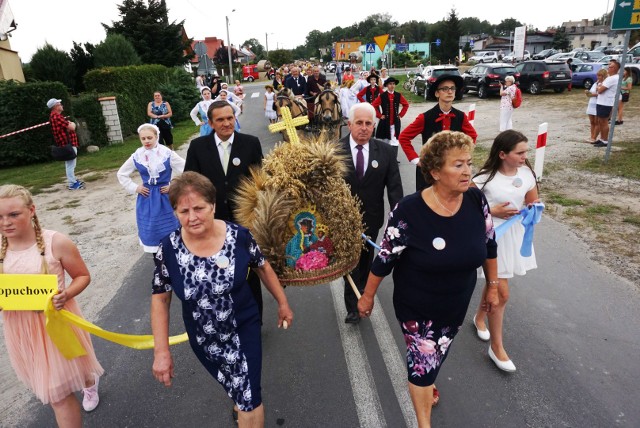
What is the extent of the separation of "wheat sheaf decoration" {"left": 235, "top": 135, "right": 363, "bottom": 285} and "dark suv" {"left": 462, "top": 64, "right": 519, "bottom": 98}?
23.2 meters

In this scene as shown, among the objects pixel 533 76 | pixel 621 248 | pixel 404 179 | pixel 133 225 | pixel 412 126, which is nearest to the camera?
pixel 412 126

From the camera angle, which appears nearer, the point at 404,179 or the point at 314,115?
the point at 404,179

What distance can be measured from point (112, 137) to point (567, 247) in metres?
15.9

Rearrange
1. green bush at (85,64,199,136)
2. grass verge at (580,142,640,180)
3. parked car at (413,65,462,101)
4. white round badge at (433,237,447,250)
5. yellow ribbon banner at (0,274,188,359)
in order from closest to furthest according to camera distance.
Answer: white round badge at (433,237,447,250) → yellow ribbon banner at (0,274,188,359) → grass verge at (580,142,640,180) → green bush at (85,64,199,136) → parked car at (413,65,462,101)

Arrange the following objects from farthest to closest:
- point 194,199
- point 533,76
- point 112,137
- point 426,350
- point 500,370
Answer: point 533,76 < point 112,137 < point 500,370 < point 426,350 < point 194,199

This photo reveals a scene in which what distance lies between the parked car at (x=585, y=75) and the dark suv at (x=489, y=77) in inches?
154

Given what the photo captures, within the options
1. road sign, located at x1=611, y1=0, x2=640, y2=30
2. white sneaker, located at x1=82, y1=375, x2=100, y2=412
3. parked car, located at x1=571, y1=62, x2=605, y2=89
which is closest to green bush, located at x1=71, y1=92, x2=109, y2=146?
white sneaker, located at x1=82, y1=375, x2=100, y2=412

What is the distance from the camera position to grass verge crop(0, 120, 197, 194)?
1146 cm

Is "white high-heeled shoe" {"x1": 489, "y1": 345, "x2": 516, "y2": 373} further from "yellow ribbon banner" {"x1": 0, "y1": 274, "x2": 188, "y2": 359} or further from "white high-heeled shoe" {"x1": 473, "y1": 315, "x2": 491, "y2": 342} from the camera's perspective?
"yellow ribbon banner" {"x1": 0, "y1": 274, "x2": 188, "y2": 359}

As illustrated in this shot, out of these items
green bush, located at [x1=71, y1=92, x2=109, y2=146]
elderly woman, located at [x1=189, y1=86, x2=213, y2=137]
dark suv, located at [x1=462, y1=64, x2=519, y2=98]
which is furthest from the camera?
dark suv, located at [x1=462, y1=64, x2=519, y2=98]

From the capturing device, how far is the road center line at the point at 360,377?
3160 mm

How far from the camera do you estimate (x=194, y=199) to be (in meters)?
2.30

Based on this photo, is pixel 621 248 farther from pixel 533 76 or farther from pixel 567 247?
pixel 533 76

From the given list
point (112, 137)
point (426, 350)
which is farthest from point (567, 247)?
point (112, 137)
